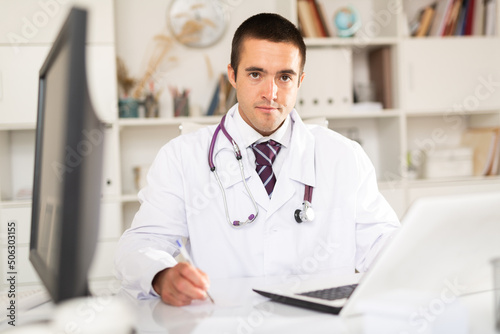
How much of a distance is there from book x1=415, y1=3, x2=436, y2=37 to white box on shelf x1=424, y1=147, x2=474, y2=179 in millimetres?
756

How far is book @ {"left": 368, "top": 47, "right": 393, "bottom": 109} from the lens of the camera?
3.28 meters

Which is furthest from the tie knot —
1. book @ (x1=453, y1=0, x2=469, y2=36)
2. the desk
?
book @ (x1=453, y1=0, x2=469, y2=36)

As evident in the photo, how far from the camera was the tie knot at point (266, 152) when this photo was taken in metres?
1.62

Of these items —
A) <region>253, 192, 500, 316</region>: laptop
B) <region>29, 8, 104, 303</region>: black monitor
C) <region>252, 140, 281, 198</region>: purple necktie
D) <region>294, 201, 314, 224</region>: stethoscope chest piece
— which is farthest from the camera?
<region>252, 140, 281, 198</region>: purple necktie

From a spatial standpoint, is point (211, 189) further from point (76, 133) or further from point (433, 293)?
point (76, 133)

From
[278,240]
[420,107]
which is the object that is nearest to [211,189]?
[278,240]

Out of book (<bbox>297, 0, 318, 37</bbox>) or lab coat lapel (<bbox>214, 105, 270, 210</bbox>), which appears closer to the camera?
lab coat lapel (<bbox>214, 105, 270, 210</bbox>)

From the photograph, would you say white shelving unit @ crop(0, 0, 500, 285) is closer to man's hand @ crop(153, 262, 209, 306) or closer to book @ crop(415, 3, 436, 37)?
book @ crop(415, 3, 436, 37)

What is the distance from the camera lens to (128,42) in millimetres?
3193

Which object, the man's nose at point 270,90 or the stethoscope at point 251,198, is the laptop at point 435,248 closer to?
the stethoscope at point 251,198

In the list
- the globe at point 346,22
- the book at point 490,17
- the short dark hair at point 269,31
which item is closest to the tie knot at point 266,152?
the short dark hair at point 269,31

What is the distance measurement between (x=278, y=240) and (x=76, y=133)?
3.36 feet

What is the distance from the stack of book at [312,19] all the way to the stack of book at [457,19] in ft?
1.99

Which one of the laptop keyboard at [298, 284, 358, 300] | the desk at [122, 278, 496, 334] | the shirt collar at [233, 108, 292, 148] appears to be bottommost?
the desk at [122, 278, 496, 334]
